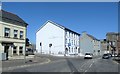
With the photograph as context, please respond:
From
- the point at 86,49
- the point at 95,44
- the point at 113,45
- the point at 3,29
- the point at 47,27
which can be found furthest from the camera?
the point at 113,45

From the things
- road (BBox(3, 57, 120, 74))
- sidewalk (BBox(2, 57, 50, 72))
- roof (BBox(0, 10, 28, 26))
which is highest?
roof (BBox(0, 10, 28, 26))

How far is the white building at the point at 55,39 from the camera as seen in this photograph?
8294 centimetres

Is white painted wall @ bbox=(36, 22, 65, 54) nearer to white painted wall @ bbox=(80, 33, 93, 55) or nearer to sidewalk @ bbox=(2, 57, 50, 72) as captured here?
white painted wall @ bbox=(80, 33, 93, 55)

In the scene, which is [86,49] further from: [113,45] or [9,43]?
[9,43]

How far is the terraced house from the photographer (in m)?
43.6

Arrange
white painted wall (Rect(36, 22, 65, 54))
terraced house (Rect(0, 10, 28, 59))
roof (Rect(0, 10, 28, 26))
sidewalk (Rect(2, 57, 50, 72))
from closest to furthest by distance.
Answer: sidewalk (Rect(2, 57, 50, 72))
terraced house (Rect(0, 10, 28, 59))
roof (Rect(0, 10, 28, 26))
white painted wall (Rect(36, 22, 65, 54))

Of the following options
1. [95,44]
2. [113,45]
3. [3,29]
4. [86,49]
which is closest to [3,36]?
[3,29]

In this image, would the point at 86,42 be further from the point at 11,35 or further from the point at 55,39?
the point at 11,35

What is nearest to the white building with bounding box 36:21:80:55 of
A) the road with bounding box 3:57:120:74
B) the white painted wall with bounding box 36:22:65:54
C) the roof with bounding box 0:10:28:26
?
the white painted wall with bounding box 36:22:65:54

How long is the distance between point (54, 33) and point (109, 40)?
215 feet

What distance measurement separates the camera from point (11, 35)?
4634cm

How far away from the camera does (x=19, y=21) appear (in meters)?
49.2

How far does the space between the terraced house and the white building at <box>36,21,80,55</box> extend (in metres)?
31.4

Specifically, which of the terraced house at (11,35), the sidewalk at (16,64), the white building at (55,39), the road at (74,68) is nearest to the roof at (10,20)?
the terraced house at (11,35)
